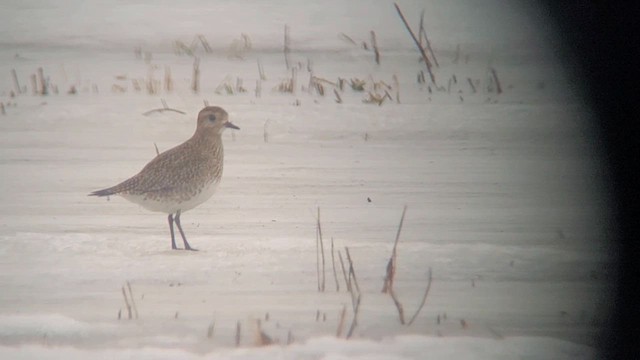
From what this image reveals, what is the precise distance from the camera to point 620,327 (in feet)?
14.5

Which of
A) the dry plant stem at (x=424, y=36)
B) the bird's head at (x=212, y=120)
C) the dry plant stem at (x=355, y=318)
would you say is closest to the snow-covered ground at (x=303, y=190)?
the dry plant stem at (x=355, y=318)

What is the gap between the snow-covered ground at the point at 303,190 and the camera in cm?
389

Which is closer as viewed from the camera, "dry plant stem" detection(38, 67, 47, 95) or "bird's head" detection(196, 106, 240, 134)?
"bird's head" detection(196, 106, 240, 134)

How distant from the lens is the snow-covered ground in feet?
12.8

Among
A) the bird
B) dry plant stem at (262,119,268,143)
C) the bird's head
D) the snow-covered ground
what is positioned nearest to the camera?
the snow-covered ground

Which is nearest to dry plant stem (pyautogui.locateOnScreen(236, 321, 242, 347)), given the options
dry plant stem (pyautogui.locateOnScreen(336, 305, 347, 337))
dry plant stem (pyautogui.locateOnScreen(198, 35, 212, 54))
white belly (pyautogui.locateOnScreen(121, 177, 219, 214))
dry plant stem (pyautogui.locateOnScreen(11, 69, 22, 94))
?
dry plant stem (pyautogui.locateOnScreen(336, 305, 347, 337))

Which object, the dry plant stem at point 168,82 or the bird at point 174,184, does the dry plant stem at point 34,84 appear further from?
the bird at point 174,184

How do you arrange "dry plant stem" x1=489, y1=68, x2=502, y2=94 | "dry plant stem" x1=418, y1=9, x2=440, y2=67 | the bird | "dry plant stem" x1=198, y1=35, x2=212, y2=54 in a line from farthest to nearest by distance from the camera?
"dry plant stem" x1=198, y1=35, x2=212, y2=54
"dry plant stem" x1=418, y1=9, x2=440, y2=67
"dry plant stem" x1=489, y1=68, x2=502, y2=94
the bird

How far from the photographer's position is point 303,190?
19.4 ft

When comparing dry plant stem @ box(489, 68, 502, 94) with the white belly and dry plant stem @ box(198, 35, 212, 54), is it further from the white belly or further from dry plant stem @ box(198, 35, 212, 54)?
the white belly

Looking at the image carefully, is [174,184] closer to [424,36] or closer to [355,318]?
[355,318]

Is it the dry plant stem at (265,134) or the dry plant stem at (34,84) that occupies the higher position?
the dry plant stem at (34,84)

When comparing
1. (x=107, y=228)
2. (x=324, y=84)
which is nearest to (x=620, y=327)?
(x=107, y=228)

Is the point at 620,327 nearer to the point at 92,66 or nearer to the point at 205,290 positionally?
the point at 205,290
